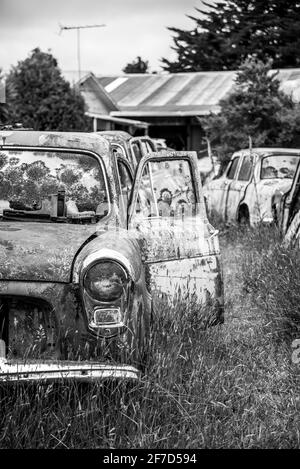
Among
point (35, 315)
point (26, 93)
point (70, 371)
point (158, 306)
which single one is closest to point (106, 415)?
point (70, 371)

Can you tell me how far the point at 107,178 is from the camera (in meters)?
5.35

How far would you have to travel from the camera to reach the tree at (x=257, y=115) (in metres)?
17.8

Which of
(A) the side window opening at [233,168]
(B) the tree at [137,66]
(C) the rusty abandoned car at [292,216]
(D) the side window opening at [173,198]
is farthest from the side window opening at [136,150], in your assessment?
(B) the tree at [137,66]

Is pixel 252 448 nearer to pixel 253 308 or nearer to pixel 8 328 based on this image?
pixel 8 328

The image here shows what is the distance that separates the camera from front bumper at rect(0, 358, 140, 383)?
12.2 ft

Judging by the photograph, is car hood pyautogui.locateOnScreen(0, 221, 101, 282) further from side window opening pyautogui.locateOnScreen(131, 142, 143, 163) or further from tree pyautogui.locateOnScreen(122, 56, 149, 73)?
tree pyautogui.locateOnScreen(122, 56, 149, 73)

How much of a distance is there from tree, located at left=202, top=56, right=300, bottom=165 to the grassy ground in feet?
41.2

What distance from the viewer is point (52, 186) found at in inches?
211

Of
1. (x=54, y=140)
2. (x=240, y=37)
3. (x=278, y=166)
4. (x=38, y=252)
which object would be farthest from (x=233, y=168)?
(x=240, y=37)

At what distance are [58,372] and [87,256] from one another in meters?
0.70

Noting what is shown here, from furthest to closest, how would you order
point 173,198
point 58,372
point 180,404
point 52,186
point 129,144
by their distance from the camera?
point 129,144 < point 173,198 < point 52,186 < point 180,404 < point 58,372

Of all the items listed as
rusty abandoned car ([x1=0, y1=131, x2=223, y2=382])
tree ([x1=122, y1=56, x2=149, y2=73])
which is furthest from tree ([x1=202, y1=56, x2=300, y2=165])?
tree ([x1=122, y1=56, x2=149, y2=73])

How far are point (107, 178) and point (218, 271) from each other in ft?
3.52

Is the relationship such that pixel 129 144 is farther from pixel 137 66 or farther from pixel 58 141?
pixel 137 66
